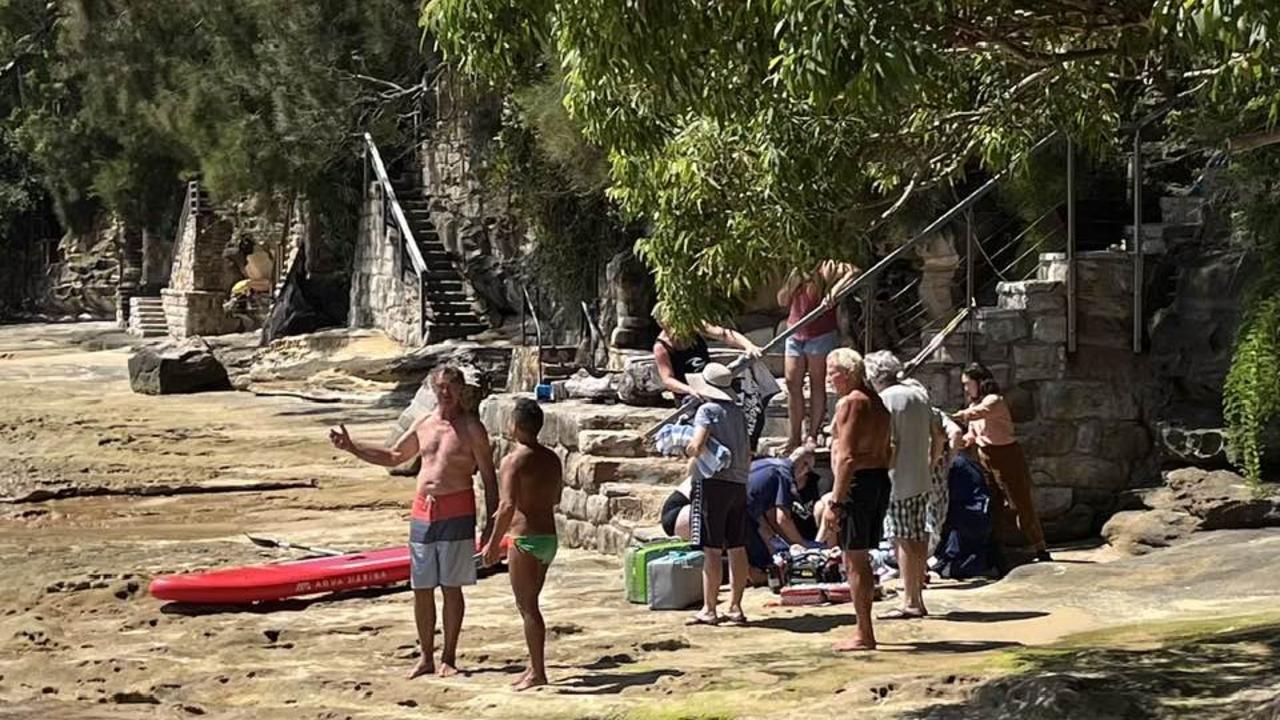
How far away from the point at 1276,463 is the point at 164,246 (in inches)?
1500

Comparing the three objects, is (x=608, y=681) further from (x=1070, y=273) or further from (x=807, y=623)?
(x=1070, y=273)

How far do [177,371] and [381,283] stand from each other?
17.3 ft

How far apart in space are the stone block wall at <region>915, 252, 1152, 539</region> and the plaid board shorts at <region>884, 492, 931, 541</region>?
3283 mm

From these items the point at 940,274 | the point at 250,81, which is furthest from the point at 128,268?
the point at 940,274

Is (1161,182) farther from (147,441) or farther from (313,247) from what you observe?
(313,247)

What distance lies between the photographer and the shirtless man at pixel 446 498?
8961 millimetres

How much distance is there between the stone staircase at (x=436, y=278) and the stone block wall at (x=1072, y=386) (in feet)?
56.3

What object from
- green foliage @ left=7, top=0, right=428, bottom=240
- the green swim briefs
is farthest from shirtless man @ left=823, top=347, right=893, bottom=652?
green foliage @ left=7, top=0, right=428, bottom=240

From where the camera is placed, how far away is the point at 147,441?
22828 mm

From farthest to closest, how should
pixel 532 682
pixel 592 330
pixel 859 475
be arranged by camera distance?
pixel 592 330 → pixel 859 475 → pixel 532 682

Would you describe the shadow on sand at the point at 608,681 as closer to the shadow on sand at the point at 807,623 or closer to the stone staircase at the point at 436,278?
the shadow on sand at the point at 807,623

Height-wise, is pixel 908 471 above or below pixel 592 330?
below

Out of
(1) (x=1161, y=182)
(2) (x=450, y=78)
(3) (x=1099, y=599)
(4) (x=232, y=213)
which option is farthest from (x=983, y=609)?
(4) (x=232, y=213)

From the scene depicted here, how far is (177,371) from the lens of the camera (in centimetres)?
2873
